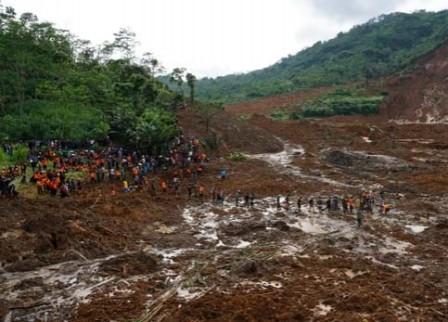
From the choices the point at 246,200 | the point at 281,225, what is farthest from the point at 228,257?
the point at 246,200

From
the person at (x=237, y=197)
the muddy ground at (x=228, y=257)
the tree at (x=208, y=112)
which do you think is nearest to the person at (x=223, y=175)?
the muddy ground at (x=228, y=257)

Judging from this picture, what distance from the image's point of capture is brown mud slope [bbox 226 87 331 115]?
72.2m

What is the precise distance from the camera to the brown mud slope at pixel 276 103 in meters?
72.2

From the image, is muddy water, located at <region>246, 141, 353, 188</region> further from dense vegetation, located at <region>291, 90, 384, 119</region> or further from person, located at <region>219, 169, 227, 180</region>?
dense vegetation, located at <region>291, 90, 384, 119</region>

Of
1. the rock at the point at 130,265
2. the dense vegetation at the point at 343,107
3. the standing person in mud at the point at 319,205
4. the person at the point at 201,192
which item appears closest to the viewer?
the rock at the point at 130,265

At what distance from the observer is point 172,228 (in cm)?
2325

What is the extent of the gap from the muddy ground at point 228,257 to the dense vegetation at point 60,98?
32.9ft

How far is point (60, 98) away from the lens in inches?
1566

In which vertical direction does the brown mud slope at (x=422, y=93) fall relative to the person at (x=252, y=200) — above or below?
above

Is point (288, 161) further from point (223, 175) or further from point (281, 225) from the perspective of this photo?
point (281, 225)

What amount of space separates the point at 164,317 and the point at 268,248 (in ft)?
22.7

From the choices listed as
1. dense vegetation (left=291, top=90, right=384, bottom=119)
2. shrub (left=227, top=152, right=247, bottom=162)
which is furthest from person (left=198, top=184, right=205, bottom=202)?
dense vegetation (left=291, top=90, right=384, bottom=119)

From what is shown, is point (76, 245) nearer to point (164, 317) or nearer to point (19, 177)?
point (164, 317)

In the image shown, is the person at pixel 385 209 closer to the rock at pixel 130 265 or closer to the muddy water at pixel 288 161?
the muddy water at pixel 288 161
